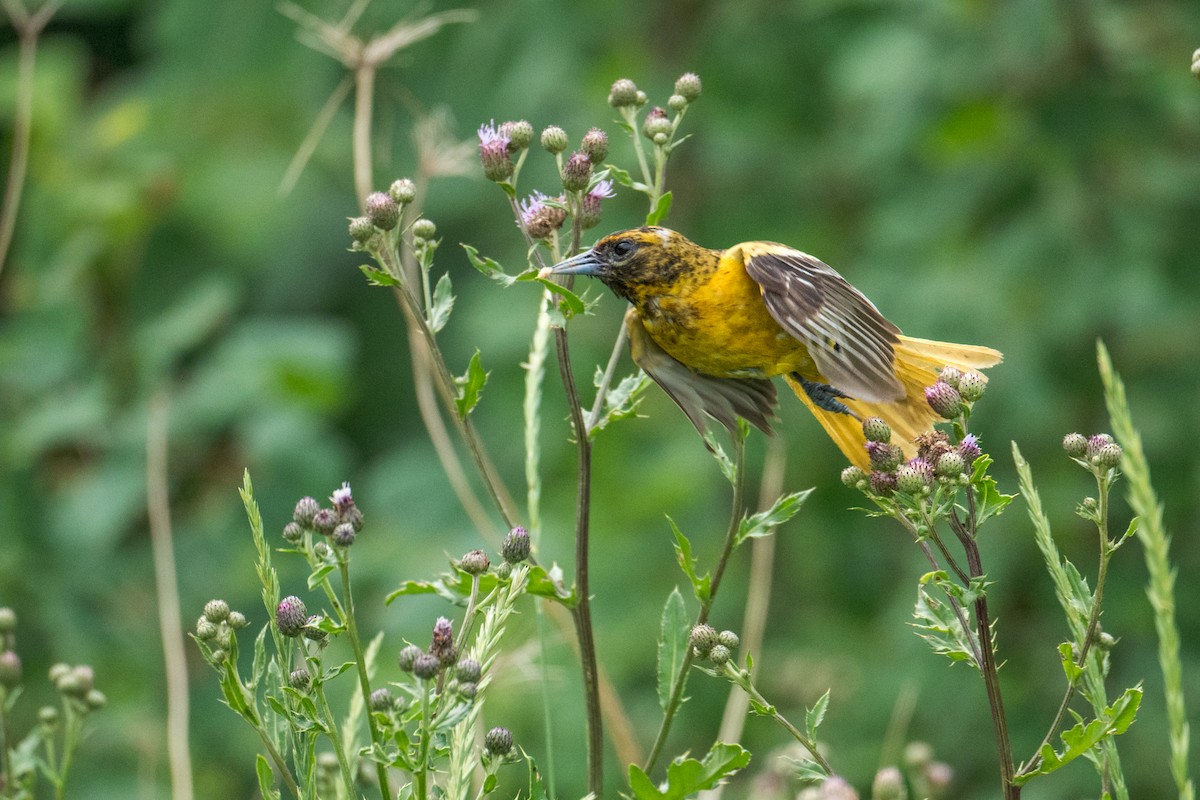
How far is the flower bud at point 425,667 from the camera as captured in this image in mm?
1516

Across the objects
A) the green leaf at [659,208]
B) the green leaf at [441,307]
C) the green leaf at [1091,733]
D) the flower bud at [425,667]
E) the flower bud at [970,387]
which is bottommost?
the green leaf at [1091,733]

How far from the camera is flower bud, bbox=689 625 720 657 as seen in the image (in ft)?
5.50

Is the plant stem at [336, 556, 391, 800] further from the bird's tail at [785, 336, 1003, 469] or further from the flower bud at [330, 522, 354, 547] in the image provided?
the bird's tail at [785, 336, 1003, 469]

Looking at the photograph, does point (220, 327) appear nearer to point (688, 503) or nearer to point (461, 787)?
point (688, 503)

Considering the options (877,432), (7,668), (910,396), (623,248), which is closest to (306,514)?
(7,668)

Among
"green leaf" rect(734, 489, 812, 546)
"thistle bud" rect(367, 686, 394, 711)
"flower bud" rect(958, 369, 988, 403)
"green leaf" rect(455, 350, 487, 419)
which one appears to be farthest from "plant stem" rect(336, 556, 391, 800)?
"flower bud" rect(958, 369, 988, 403)

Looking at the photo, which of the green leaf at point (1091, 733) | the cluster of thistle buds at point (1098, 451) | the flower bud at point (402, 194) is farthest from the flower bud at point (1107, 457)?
the flower bud at point (402, 194)

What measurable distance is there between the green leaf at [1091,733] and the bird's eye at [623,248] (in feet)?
4.43

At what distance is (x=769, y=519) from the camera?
6.33 ft

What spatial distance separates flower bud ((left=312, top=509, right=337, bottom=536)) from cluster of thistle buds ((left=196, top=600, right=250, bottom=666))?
0.13 meters

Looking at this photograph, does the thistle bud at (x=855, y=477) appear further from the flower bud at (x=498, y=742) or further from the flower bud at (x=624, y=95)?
the flower bud at (x=624, y=95)

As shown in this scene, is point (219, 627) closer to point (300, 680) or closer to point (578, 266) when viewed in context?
point (300, 680)

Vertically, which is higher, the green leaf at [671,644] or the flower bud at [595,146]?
the flower bud at [595,146]

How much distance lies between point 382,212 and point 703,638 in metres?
0.65
